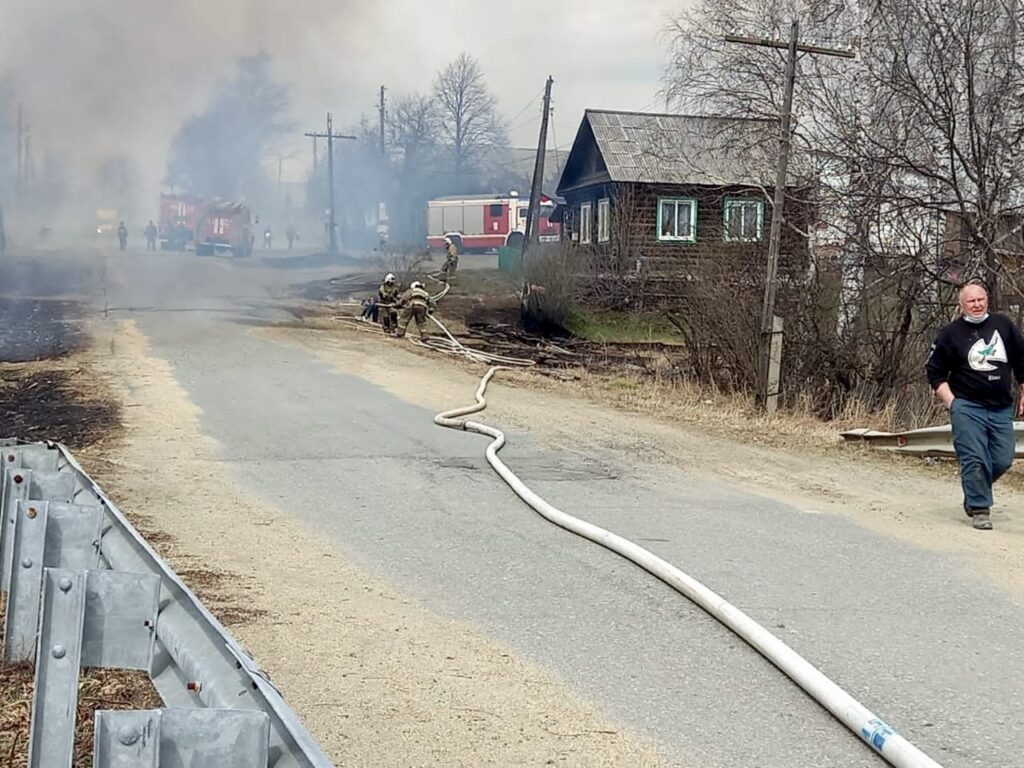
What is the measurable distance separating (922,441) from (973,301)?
356 centimetres

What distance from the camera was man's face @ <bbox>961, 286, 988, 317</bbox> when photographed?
821 centimetres

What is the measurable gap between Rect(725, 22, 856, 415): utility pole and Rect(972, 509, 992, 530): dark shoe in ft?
24.6

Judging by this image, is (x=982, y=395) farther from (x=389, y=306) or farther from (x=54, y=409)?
(x=389, y=306)

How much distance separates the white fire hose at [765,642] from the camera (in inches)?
161

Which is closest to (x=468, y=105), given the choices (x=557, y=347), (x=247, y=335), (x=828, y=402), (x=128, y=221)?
(x=128, y=221)

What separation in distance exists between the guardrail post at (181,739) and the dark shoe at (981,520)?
666 cm

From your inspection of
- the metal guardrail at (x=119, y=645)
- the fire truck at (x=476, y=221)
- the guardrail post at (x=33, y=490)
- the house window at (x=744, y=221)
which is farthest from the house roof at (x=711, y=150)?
the fire truck at (x=476, y=221)

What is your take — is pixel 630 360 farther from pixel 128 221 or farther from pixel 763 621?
pixel 128 221

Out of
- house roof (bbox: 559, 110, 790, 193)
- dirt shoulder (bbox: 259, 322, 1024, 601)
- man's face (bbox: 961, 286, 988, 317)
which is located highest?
house roof (bbox: 559, 110, 790, 193)

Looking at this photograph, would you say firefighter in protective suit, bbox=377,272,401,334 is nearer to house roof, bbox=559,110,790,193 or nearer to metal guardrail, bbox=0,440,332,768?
house roof, bbox=559,110,790,193

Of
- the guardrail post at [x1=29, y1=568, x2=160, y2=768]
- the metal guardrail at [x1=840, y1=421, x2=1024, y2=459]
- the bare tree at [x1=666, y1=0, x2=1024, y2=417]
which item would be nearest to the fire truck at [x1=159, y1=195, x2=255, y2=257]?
the bare tree at [x1=666, y1=0, x2=1024, y2=417]

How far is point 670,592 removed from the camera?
248 inches

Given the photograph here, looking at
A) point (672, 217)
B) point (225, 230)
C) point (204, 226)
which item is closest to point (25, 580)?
point (672, 217)

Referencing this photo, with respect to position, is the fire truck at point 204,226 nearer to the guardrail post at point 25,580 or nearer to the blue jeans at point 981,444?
the blue jeans at point 981,444
